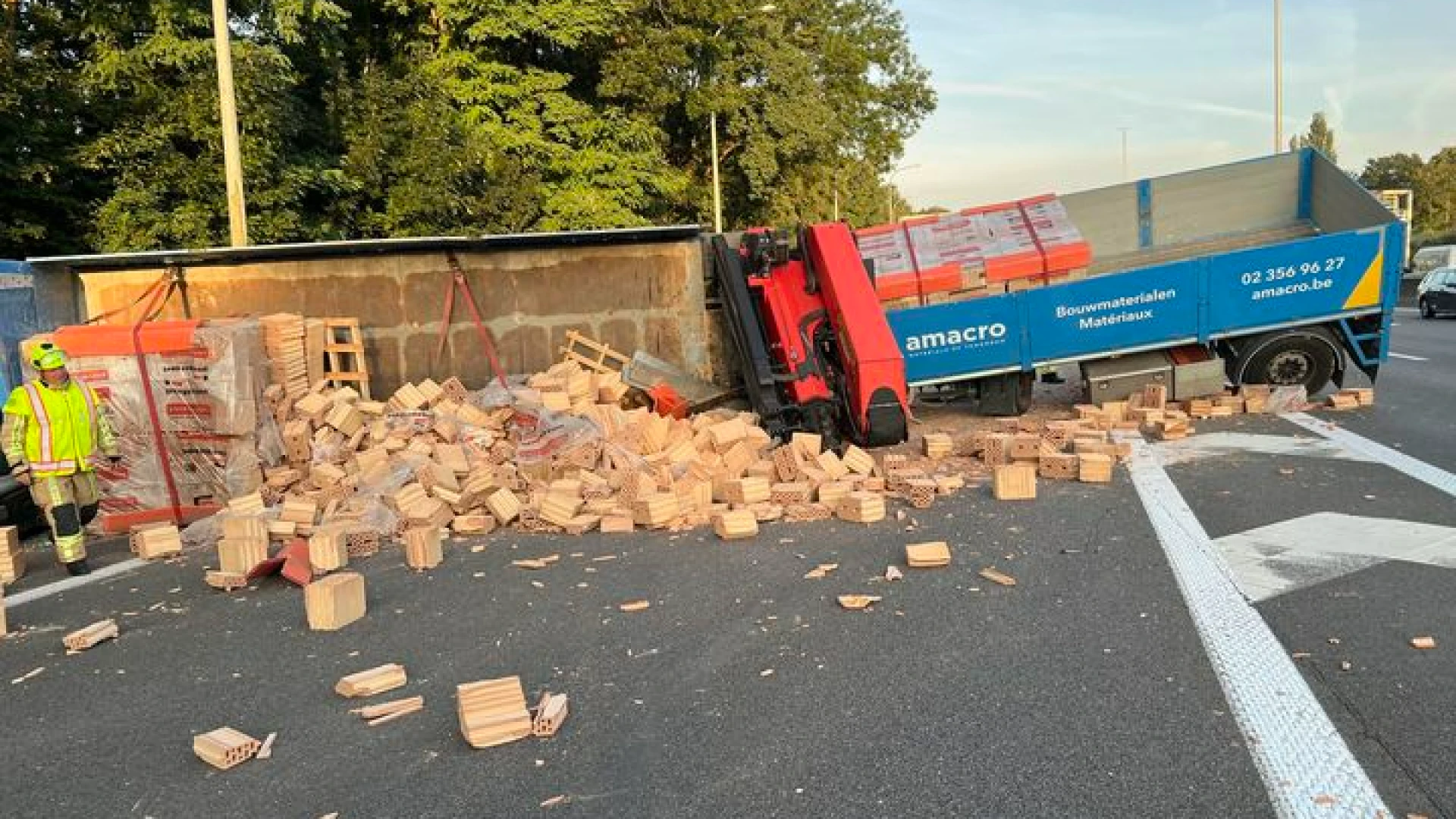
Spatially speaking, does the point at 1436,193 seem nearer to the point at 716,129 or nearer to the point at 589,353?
the point at 716,129

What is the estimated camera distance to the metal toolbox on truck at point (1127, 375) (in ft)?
38.4

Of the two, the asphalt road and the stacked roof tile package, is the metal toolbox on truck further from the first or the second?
the asphalt road

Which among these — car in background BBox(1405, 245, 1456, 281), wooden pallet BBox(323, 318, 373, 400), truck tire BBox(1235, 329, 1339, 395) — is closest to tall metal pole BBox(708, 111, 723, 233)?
truck tire BBox(1235, 329, 1339, 395)

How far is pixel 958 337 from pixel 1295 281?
12.1 feet

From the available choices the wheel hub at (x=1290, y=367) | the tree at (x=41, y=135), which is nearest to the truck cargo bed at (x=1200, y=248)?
the wheel hub at (x=1290, y=367)

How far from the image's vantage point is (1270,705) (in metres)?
3.90

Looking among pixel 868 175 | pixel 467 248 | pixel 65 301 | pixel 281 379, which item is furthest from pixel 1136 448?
pixel 868 175

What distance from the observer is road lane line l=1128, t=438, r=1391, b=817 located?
3.24 meters

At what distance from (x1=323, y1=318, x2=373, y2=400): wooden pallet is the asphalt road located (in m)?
3.39

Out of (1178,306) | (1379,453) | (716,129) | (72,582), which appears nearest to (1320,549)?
(1379,453)

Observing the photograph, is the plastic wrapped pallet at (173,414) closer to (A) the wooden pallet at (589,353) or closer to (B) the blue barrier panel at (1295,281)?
(A) the wooden pallet at (589,353)

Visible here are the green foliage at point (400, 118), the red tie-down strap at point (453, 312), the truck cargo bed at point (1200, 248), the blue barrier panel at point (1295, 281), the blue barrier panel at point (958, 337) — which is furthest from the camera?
the green foliage at point (400, 118)

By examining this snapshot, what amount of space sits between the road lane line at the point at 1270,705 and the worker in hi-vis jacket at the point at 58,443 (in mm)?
7223

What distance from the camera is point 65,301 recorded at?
35.2ft
